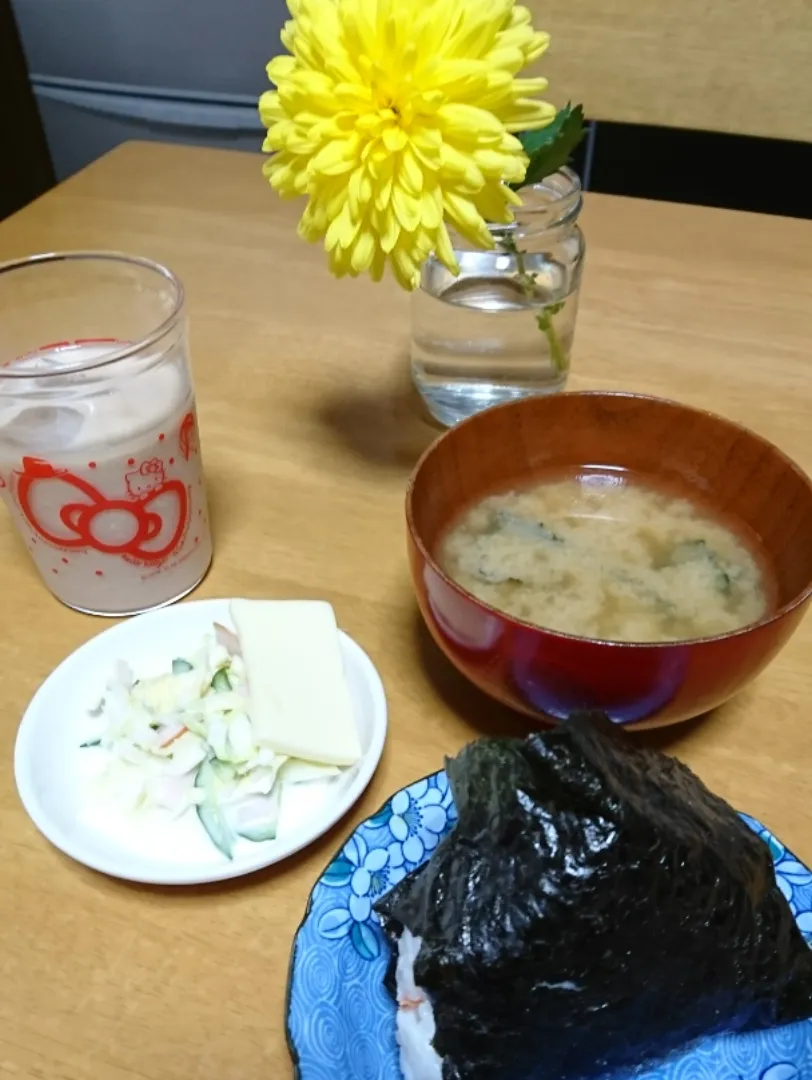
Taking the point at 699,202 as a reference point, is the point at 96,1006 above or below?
above

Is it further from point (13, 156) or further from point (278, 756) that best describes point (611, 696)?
point (13, 156)

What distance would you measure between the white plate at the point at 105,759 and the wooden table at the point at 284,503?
2 cm

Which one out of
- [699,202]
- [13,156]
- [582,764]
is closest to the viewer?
[582,764]

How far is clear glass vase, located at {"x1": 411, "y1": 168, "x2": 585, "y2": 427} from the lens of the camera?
2.36ft

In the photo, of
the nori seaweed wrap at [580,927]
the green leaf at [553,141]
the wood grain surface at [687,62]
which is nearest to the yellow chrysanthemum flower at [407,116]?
the green leaf at [553,141]

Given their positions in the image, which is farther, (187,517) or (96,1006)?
(187,517)

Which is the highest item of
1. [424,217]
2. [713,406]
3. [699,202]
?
[424,217]

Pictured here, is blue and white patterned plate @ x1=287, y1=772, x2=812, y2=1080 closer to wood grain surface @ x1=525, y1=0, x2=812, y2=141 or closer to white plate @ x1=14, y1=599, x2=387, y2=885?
white plate @ x1=14, y1=599, x2=387, y2=885

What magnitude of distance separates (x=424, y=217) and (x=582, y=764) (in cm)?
31

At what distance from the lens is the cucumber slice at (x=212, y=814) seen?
0.52 meters

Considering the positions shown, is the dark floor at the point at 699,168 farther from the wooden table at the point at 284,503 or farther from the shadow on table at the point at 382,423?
the shadow on table at the point at 382,423

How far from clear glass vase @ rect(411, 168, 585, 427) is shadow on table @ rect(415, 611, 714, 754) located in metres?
0.26

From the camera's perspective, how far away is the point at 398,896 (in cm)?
45

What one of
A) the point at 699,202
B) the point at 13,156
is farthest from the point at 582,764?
the point at 13,156
